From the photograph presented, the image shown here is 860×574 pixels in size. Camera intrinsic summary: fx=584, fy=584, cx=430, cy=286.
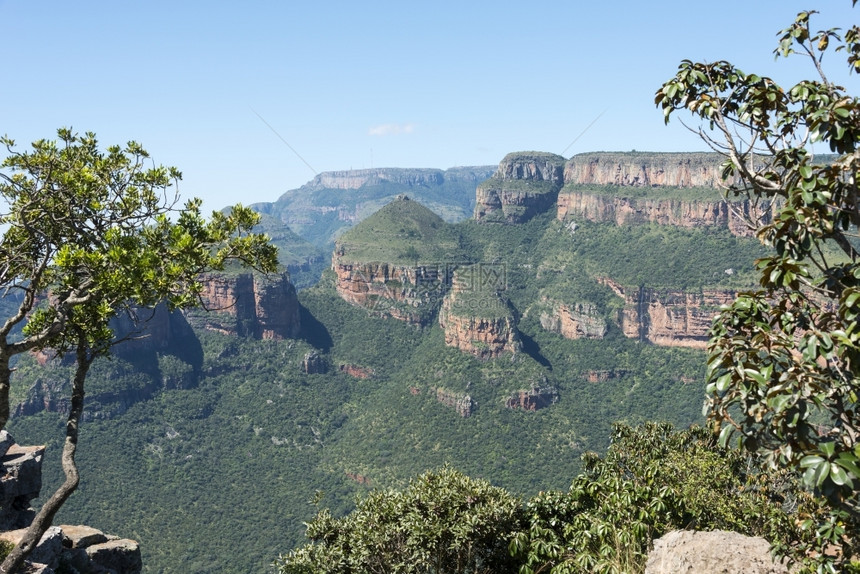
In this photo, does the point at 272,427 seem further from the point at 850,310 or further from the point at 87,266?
the point at 850,310

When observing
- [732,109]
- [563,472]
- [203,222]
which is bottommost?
[563,472]

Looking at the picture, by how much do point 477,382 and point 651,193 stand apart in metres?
81.6

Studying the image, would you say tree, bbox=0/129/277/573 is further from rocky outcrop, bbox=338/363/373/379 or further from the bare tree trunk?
rocky outcrop, bbox=338/363/373/379

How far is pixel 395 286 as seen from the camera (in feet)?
543

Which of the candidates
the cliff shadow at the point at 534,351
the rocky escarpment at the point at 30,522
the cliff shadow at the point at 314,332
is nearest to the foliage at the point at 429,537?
the rocky escarpment at the point at 30,522

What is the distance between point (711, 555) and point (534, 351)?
136400 millimetres

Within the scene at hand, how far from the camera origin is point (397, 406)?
13012 cm

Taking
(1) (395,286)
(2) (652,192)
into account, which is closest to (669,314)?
(2) (652,192)

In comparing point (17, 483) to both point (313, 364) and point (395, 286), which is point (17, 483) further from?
point (395, 286)

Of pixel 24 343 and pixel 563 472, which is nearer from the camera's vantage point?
pixel 24 343

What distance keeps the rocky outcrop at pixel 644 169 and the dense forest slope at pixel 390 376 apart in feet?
3.02

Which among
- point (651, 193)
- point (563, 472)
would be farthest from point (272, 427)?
point (651, 193)

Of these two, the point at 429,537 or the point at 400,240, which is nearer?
the point at 429,537

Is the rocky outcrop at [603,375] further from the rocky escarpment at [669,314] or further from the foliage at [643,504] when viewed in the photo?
the foliage at [643,504]
